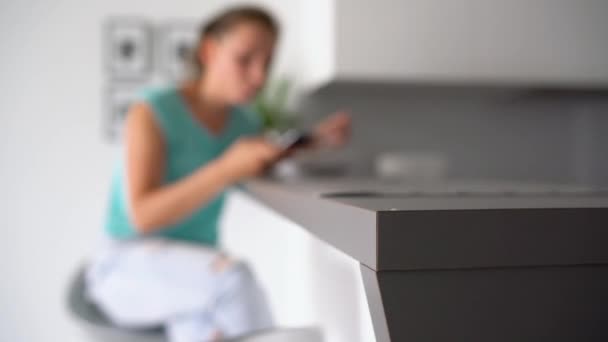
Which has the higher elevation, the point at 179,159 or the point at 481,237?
the point at 481,237

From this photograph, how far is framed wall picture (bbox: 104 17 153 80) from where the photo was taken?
2.44 meters

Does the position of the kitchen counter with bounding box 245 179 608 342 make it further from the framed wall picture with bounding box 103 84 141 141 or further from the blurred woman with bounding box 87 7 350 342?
the framed wall picture with bounding box 103 84 141 141

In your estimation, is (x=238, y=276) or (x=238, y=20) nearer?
(x=238, y=276)

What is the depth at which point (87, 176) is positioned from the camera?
8.04 feet

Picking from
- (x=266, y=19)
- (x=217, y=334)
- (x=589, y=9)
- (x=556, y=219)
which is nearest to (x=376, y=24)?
(x=266, y=19)

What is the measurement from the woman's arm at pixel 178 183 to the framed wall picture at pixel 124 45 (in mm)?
1238

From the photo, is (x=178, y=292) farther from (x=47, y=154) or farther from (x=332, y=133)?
(x=47, y=154)

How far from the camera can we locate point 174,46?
2479 millimetres

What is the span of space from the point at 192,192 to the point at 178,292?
0.23m

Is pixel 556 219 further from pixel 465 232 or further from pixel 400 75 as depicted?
pixel 400 75

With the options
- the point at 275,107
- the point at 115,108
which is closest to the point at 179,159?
the point at 275,107

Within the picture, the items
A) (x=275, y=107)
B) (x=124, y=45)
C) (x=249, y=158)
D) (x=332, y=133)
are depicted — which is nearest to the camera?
(x=249, y=158)

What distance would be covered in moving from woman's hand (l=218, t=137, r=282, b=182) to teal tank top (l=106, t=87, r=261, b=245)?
285mm

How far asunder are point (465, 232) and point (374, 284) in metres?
0.07
